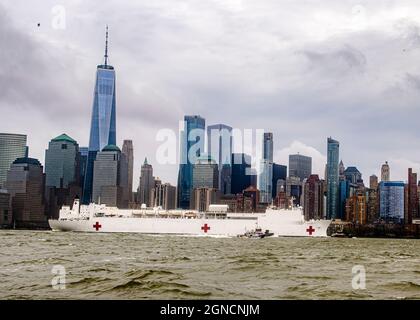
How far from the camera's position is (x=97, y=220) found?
50312 millimetres

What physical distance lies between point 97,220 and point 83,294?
45436mm

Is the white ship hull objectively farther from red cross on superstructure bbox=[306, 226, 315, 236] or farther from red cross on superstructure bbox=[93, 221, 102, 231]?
red cross on superstructure bbox=[93, 221, 102, 231]

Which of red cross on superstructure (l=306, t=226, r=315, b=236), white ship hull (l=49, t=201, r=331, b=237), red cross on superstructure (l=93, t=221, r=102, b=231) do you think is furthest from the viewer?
red cross on superstructure (l=93, t=221, r=102, b=231)

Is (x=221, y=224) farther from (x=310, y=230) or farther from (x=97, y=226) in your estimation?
(x=97, y=226)

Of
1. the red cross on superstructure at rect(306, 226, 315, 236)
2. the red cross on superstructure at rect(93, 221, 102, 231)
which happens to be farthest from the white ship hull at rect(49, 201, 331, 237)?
the red cross on superstructure at rect(93, 221, 102, 231)

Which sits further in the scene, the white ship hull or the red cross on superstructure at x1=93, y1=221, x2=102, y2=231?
the red cross on superstructure at x1=93, y1=221, x2=102, y2=231

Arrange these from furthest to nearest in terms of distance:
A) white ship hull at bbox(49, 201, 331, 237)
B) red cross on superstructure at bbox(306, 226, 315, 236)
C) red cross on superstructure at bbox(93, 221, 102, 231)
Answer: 1. red cross on superstructure at bbox(93, 221, 102, 231)
2. red cross on superstructure at bbox(306, 226, 315, 236)
3. white ship hull at bbox(49, 201, 331, 237)

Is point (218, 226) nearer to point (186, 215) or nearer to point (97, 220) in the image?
point (186, 215)

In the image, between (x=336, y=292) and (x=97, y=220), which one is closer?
(x=336, y=292)

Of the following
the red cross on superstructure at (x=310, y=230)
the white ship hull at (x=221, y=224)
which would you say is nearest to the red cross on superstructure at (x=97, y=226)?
the white ship hull at (x=221, y=224)

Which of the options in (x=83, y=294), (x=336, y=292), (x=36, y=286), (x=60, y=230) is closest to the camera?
(x=83, y=294)

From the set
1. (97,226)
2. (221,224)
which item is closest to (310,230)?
(221,224)

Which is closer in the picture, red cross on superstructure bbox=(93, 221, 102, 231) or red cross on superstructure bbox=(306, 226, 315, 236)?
red cross on superstructure bbox=(306, 226, 315, 236)
